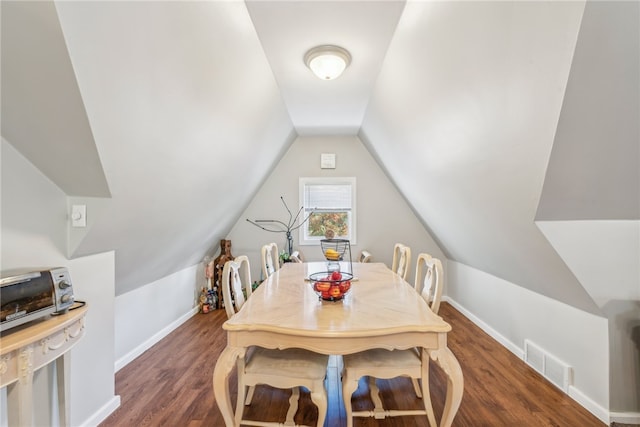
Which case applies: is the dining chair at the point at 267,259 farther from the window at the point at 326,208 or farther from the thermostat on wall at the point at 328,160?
the thermostat on wall at the point at 328,160

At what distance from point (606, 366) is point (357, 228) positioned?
2930 mm

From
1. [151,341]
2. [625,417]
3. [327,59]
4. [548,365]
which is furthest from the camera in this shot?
[151,341]

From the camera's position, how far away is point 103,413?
1.91 meters

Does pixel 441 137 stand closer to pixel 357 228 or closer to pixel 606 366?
pixel 606 366

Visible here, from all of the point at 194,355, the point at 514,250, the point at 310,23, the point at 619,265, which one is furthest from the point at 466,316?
the point at 310,23

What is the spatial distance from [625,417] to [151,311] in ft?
12.4

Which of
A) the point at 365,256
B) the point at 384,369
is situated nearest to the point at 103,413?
the point at 384,369

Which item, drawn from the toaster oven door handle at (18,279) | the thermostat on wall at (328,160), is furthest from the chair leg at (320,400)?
the thermostat on wall at (328,160)

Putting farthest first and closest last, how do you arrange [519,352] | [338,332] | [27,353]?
[519,352] < [338,332] < [27,353]

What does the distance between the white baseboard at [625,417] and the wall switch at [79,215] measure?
11.1 feet

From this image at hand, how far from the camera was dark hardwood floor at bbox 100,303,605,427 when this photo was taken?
1.88 metres

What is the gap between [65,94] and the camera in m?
1.21

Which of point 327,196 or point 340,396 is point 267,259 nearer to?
point 340,396

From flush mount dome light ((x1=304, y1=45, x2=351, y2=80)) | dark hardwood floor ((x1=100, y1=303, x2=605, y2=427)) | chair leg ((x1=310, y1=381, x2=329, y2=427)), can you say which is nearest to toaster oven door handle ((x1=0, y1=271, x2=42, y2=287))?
dark hardwood floor ((x1=100, y1=303, x2=605, y2=427))
